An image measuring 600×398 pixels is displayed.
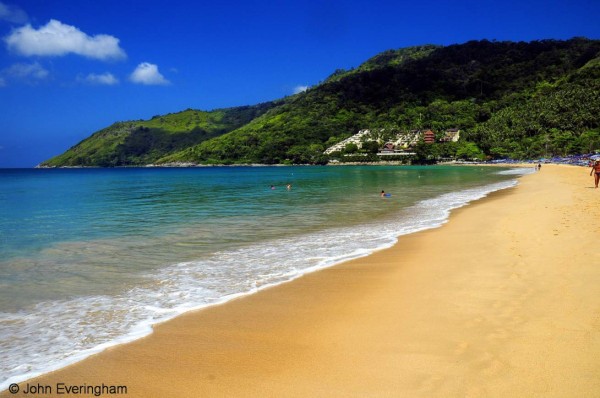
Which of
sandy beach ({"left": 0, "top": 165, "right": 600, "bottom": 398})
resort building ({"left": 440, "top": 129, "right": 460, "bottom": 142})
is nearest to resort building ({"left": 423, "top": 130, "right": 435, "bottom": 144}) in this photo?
resort building ({"left": 440, "top": 129, "right": 460, "bottom": 142})

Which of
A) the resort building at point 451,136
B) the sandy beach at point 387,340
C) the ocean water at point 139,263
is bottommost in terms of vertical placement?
the sandy beach at point 387,340

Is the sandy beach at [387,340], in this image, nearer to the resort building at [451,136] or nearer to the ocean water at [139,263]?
the ocean water at [139,263]

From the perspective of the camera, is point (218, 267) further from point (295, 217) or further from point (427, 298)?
point (295, 217)

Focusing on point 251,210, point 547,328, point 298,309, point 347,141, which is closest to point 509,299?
point 547,328

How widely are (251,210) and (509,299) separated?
55.9ft

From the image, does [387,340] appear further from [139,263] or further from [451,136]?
[451,136]

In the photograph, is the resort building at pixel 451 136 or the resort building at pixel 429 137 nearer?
the resort building at pixel 451 136

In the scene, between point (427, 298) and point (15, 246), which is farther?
point (15, 246)

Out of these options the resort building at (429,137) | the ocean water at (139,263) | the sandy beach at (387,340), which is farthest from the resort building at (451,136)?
the sandy beach at (387,340)

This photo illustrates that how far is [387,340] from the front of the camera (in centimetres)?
529

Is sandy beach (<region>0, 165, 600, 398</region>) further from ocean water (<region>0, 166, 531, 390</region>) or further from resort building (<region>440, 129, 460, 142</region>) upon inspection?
resort building (<region>440, 129, 460, 142</region>)

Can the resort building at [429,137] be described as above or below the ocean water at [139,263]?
above

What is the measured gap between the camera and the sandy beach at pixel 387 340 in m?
4.25

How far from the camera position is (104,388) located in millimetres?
4391
